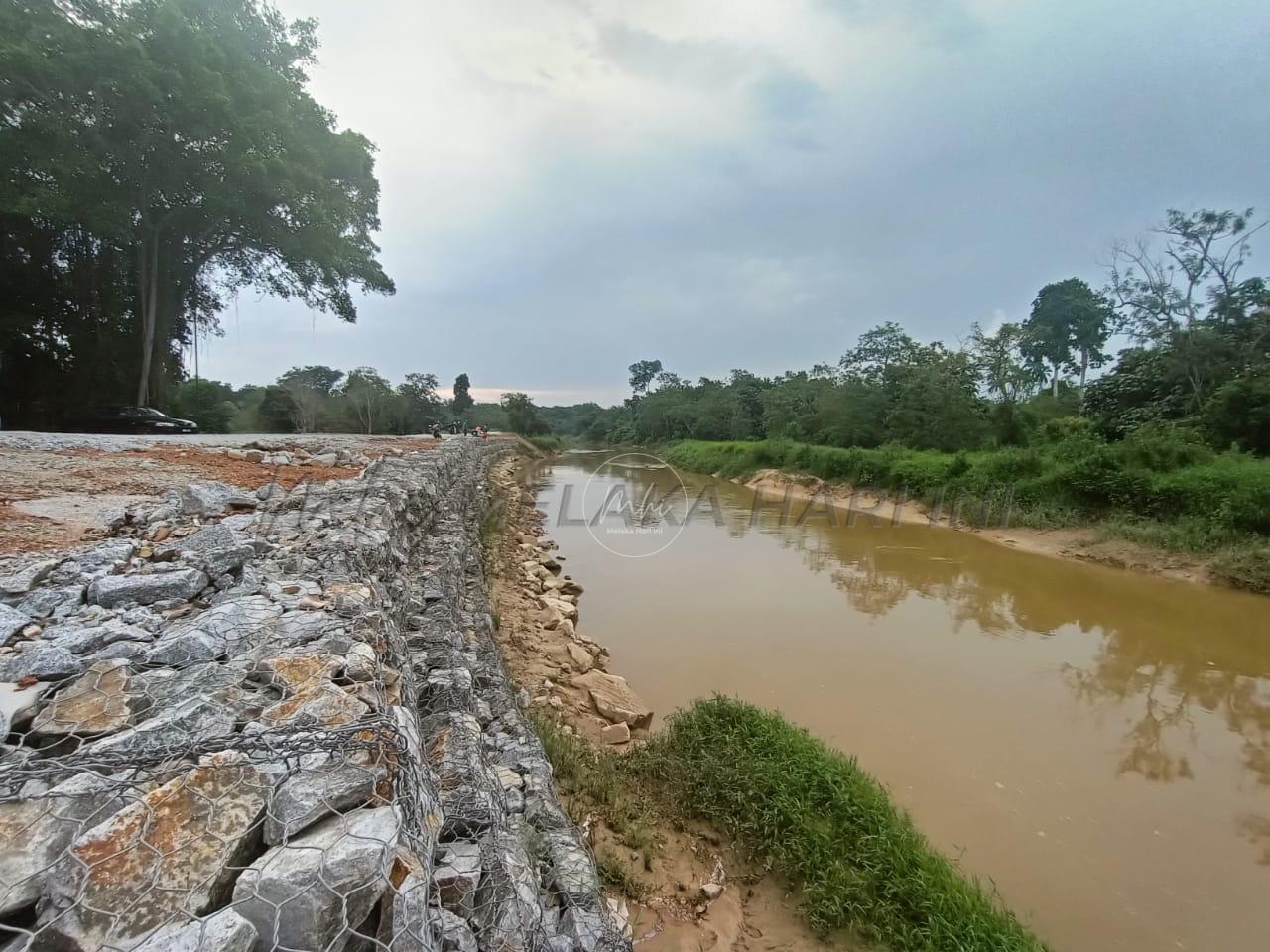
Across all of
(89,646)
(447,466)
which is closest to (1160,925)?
(89,646)

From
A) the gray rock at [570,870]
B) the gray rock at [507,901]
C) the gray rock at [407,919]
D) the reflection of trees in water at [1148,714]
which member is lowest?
the reflection of trees in water at [1148,714]

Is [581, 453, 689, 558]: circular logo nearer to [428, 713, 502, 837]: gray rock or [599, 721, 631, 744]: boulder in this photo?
[599, 721, 631, 744]: boulder

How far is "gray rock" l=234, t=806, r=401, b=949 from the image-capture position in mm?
1038

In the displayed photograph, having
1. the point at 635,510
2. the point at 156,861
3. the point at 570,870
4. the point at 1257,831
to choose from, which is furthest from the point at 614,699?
the point at 635,510

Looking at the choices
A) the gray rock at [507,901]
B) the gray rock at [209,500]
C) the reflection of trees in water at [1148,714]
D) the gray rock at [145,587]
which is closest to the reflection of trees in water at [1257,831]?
the reflection of trees in water at [1148,714]

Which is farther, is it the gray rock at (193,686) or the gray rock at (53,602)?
the gray rock at (53,602)

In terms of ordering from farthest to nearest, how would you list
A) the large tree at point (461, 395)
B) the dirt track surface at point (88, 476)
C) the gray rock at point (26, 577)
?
the large tree at point (461, 395) → the dirt track surface at point (88, 476) → the gray rock at point (26, 577)

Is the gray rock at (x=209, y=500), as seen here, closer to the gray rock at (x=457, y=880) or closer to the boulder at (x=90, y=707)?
the boulder at (x=90, y=707)

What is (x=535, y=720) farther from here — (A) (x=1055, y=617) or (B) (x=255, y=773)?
(A) (x=1055, y=617)

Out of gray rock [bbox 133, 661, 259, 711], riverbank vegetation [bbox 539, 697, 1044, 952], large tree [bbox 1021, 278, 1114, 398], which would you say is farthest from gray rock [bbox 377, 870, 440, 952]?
large tree [bbox 1021, 278, 1114, 398]

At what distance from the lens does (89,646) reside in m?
1.81

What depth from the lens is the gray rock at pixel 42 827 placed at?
3.27 feet

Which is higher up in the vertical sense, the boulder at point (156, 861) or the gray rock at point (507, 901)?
the boulder at point (156, 861)

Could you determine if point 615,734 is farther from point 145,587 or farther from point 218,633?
point 145,587
